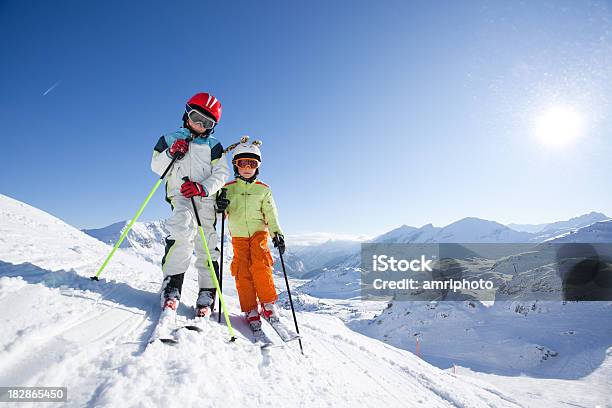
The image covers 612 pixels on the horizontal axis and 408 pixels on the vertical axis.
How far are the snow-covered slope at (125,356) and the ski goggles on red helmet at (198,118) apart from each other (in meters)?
2.64

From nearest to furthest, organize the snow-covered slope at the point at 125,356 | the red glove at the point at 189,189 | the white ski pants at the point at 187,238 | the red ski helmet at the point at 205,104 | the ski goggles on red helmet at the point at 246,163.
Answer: the snow-covered slope at the point at 125,356 < the red glove at the point at 189,189 < the white ski pants at the point at 187,238 < the red ski helmet at the point at 205,104 < the ski goggles on red helmet at the point at 246,163

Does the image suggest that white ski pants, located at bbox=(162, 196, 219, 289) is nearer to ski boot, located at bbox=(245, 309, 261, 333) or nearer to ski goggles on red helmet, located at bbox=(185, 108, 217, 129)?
ski boot, located at bbox=(245, 309, 261, 333)

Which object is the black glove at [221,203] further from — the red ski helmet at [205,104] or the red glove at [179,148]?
the red ski helmet at [205,104]

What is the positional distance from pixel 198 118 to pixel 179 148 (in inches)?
27.0

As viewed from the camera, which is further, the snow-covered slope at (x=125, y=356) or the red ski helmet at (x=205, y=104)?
the red ski helmet at (x=205, y=104)

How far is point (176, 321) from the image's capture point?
3461 millimetres

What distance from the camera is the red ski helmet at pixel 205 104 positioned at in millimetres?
4488

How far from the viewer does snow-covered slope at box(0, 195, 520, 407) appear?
198 cm

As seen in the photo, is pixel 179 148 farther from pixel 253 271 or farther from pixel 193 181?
pixel 253 271

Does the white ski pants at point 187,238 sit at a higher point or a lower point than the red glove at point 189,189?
lower

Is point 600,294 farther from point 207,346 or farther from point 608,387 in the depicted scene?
point 207,346

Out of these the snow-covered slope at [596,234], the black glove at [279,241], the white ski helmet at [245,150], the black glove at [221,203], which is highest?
the white ski helmet at [245,150]

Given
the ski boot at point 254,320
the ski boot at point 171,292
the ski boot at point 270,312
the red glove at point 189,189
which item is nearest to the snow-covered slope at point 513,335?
the ski boot at point 270,312

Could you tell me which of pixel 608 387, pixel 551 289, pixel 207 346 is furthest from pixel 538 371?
pixel 207 346
